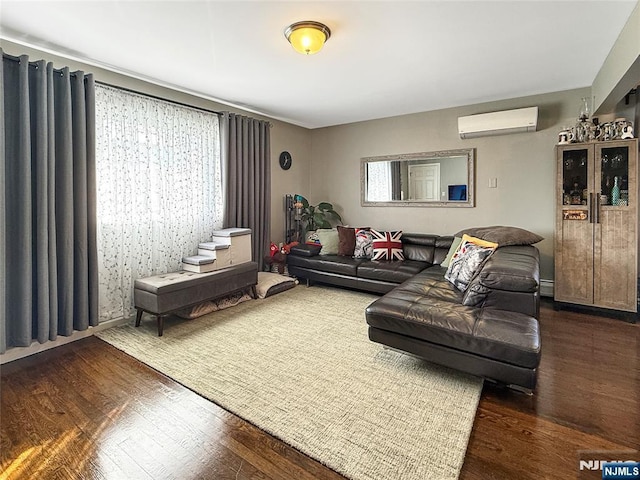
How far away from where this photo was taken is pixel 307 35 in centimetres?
229

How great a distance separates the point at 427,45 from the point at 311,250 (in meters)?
2.92

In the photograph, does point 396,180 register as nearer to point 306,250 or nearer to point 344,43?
point 306,250

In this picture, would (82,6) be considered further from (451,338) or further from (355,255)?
(355,255)

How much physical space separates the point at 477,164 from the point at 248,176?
307cm

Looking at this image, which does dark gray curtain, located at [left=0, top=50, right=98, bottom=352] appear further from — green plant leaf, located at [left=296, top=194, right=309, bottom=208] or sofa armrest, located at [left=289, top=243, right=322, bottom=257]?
green plant leaf, located at [left=296, top=194, right=309, bottom=208]

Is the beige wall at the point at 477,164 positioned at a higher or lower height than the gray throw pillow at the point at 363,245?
higher

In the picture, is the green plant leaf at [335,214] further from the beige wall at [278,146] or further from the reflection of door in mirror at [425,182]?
the reflection of door in mirror at [425,182]

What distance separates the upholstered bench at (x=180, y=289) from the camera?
9.99ft

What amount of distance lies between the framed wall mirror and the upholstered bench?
2.51 meters

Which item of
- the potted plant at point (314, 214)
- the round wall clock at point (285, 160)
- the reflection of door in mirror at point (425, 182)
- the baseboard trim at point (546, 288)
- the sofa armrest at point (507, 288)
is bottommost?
the baseboard trim at point (546, 288)

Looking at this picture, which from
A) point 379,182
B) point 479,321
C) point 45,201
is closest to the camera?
point 479,321

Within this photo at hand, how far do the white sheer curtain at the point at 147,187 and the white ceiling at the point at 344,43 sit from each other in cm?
37

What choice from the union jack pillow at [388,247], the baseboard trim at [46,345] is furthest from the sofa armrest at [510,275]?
the baseboard trim at [46,345]

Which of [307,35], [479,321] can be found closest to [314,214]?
[307,35]
